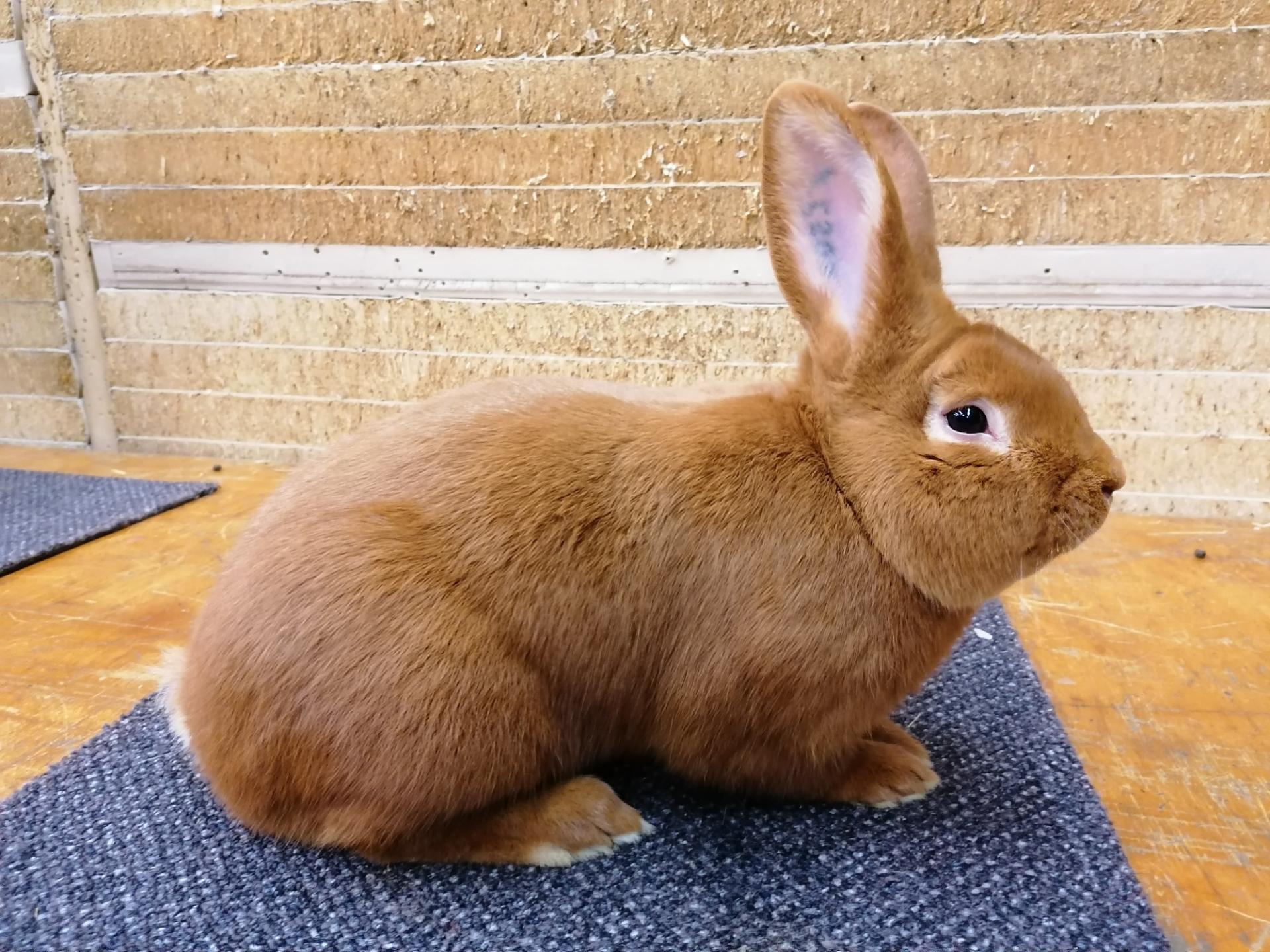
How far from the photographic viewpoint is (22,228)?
2195 mm

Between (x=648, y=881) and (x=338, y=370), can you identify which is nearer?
(x=648, y=881)

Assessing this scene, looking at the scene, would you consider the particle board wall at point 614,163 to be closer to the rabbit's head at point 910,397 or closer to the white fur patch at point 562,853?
the rabbit's head at point 910,397

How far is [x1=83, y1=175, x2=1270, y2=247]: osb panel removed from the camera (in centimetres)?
165

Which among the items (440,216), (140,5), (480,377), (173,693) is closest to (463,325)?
(480,377)

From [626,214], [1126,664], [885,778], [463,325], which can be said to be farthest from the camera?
[463,325]

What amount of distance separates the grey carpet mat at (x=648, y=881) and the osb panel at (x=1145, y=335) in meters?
0.99

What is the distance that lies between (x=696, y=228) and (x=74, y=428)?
5.48 ft

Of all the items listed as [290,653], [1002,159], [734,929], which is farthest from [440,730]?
[1002,159]

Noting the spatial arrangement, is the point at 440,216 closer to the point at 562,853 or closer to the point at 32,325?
the point at 32,325

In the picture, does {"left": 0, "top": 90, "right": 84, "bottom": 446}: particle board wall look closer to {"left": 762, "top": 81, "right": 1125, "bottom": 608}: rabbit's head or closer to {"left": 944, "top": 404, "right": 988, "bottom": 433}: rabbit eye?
{"left": 762, "top": 81, "right": 1125, "bottom": 608}: rabbit's head

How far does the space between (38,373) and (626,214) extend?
5.13 ft

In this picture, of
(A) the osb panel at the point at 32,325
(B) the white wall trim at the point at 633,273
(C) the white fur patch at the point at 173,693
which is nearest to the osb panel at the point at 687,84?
(B) the white wall trim at the point at 633,273

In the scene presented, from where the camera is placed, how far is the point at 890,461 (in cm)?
85

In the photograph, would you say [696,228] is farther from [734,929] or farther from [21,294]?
[21,294]
